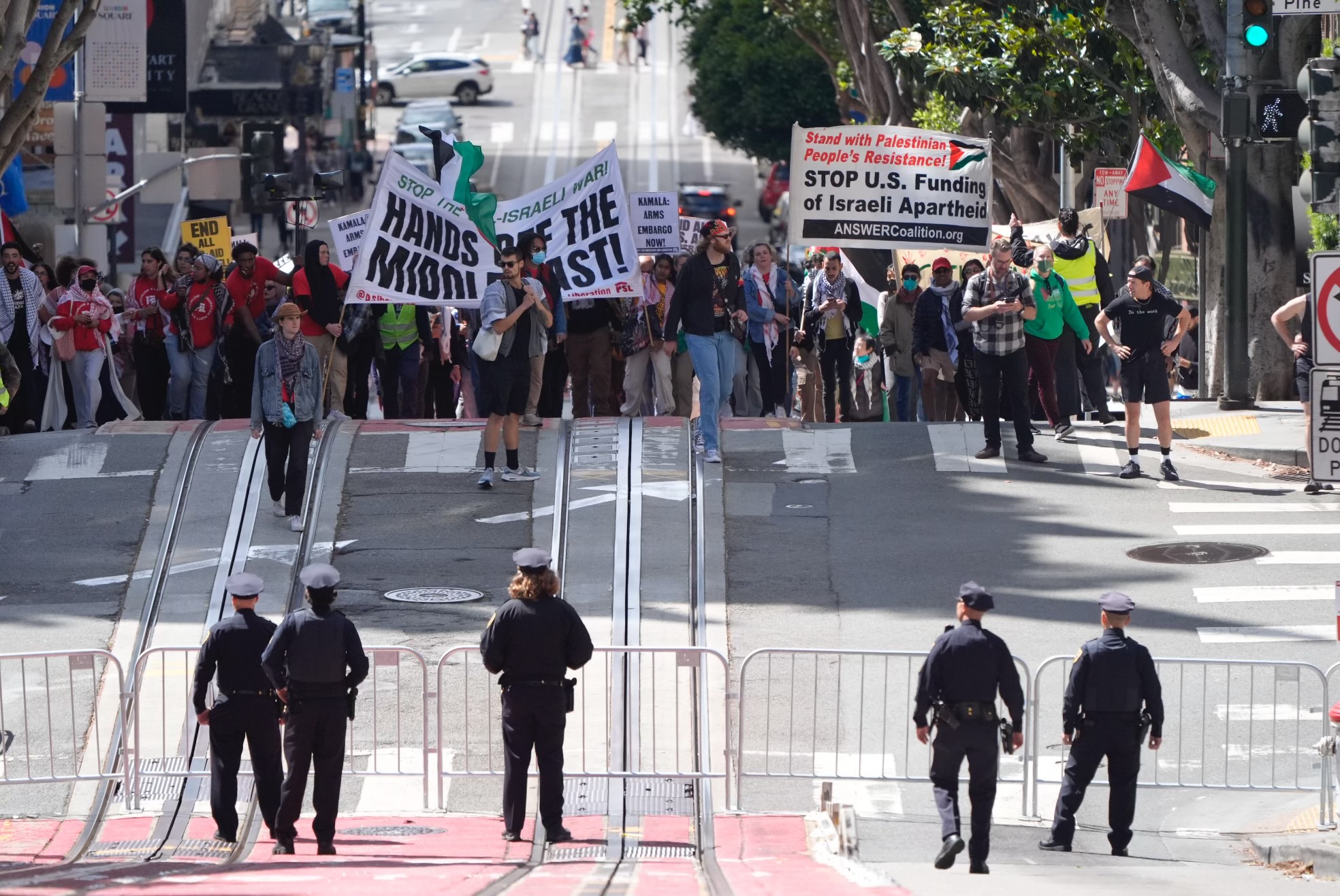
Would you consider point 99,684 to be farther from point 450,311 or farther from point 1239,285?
point 1239,285


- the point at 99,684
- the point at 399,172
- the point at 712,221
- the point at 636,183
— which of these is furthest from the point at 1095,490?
the point at 636,183

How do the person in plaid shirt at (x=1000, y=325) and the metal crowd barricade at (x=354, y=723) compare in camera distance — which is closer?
the metal crowd barricade at (x=354, y=723)

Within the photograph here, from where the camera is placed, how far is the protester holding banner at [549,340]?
1692cm

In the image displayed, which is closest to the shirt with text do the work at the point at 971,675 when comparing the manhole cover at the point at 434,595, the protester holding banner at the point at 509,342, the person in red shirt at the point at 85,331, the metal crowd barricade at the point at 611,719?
the metal crowd barricade at the point at 611,719

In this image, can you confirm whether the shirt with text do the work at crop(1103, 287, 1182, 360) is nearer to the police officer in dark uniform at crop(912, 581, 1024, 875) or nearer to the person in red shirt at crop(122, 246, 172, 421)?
the police officer in dark uniform at crop(912, 581, 1024, 875)

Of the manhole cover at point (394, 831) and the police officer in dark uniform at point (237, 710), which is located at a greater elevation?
the police officer in dark uniform at point (237, 710)

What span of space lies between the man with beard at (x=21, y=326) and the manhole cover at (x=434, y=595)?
5.31m

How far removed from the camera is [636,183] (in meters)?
64.3

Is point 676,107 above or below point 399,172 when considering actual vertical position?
above

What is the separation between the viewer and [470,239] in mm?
17766

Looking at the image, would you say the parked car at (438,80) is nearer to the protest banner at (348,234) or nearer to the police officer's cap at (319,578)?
the protest banner at (348,234)

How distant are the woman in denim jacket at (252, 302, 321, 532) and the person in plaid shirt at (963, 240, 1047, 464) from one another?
5180 millimetres

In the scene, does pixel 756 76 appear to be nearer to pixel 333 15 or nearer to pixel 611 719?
pixel 333 15

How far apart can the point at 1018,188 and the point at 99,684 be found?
22.2m
